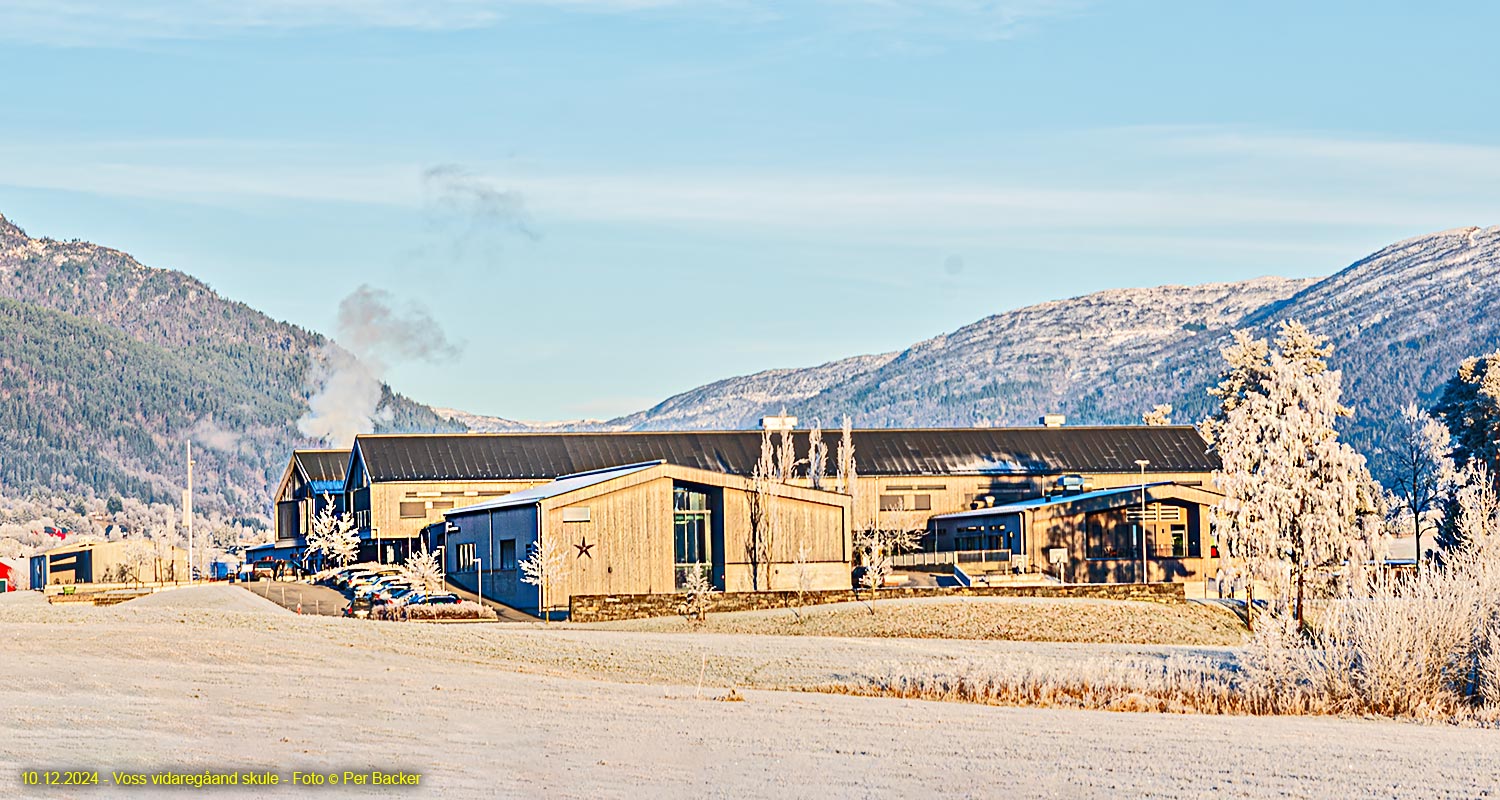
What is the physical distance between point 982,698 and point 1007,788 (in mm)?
11968

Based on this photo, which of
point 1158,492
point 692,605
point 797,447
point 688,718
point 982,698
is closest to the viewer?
point 688,718

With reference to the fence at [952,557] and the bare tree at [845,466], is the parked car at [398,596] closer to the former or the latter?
the bare tree at [845,466]

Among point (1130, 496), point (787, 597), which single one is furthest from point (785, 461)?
point (787, 597)

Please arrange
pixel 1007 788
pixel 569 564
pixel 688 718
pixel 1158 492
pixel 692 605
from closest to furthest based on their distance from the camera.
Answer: pixel 1007 788 → pixel 688 718 → pixel 692 605 → pixel 569 564 → pixel 1158 492

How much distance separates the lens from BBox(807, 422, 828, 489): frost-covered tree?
76.4 m

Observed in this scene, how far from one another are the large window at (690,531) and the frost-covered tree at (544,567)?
16.3ft

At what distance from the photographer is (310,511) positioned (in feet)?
293

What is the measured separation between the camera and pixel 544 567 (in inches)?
2361

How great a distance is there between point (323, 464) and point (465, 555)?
22.7 metres

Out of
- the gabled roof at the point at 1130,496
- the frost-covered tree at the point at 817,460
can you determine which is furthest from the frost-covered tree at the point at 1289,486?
the frost-covered tree at the point at 817,460

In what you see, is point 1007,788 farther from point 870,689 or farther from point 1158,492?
point 1158,492

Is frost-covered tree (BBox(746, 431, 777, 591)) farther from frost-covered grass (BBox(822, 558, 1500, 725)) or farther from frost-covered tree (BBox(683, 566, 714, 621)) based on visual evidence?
frost-covered grass (BBox(822, 558, 1500, 725))

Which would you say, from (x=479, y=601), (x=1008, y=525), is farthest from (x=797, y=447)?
(x=479, y=601)

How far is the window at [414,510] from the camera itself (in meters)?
81.3
